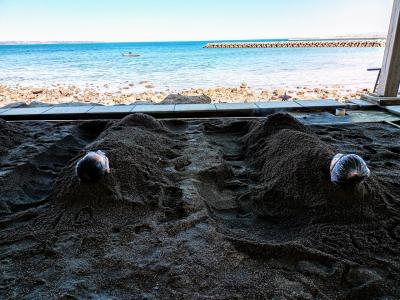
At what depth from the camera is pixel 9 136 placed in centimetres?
422

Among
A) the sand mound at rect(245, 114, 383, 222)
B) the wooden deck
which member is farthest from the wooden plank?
the sand mound at rect(245, 114, 383, 222)

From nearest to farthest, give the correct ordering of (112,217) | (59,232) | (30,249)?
1. (30,249)
2. (59,232)
3. (112,217)

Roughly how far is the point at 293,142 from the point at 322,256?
1.56 m

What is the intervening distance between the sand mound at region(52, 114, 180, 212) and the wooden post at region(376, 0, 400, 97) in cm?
456

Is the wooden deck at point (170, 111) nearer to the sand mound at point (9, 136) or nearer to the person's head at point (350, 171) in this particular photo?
the sand mound at point (9, 136)

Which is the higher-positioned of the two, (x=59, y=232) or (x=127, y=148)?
(x=127, y=148)

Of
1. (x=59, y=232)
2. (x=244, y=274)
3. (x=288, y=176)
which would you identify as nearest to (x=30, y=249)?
(x=59, y=232)

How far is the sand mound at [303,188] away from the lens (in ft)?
8.00

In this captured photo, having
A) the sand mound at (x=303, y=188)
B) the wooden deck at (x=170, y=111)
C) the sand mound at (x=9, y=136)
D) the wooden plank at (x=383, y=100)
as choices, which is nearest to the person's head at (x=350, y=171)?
the sand mound at (x=303, y=188)

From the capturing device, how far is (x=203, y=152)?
3.77 m

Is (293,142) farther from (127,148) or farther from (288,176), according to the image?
(127,148)

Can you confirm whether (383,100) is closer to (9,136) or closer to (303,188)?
(303,188)

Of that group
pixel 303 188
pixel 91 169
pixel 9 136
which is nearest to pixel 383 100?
pixel 303 188

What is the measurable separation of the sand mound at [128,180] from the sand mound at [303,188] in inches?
31.1
